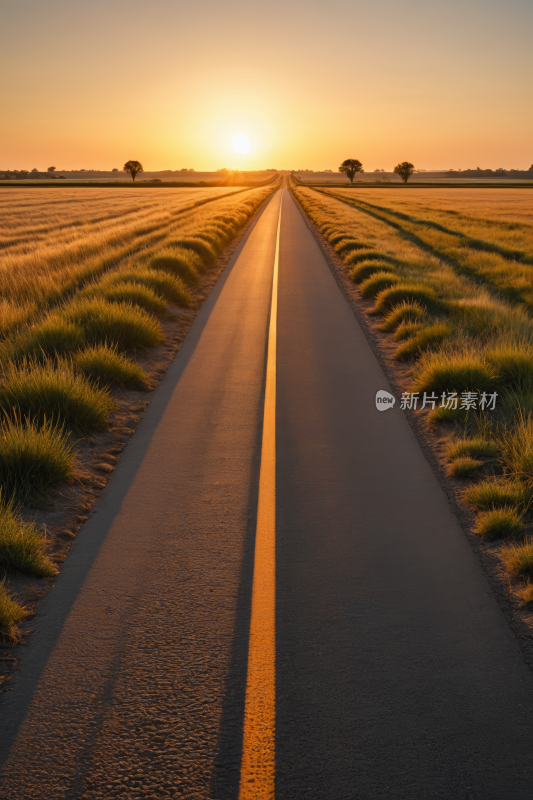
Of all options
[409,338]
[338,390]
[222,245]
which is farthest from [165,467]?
[222,245]

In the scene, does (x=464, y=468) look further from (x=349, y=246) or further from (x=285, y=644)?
(x=349, y=246)

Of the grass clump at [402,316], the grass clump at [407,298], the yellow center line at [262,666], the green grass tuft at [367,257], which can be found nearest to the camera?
the yellow center line at [262,666]

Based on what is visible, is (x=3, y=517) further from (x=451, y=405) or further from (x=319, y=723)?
(x=451, y=405)

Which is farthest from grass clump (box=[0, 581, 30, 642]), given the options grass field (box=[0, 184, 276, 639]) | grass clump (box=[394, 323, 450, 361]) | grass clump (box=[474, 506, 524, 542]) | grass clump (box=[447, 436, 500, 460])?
grass clump (box=[394, 323, 450, 361])

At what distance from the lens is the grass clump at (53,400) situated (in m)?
6.78

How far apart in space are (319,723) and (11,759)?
1.48 metres

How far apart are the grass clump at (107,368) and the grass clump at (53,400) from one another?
1.03 m

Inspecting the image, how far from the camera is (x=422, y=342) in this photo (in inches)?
405

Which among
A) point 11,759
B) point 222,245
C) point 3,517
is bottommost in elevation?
point 11,759

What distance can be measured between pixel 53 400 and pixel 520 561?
5061 millimetres

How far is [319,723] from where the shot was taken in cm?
306

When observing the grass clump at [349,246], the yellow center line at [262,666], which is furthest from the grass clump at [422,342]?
the grass clump at [349,246]

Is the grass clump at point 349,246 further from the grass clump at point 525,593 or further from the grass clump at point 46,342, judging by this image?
the grass clump at point 525,593

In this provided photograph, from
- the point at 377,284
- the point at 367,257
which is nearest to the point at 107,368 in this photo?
the point at 377,284
